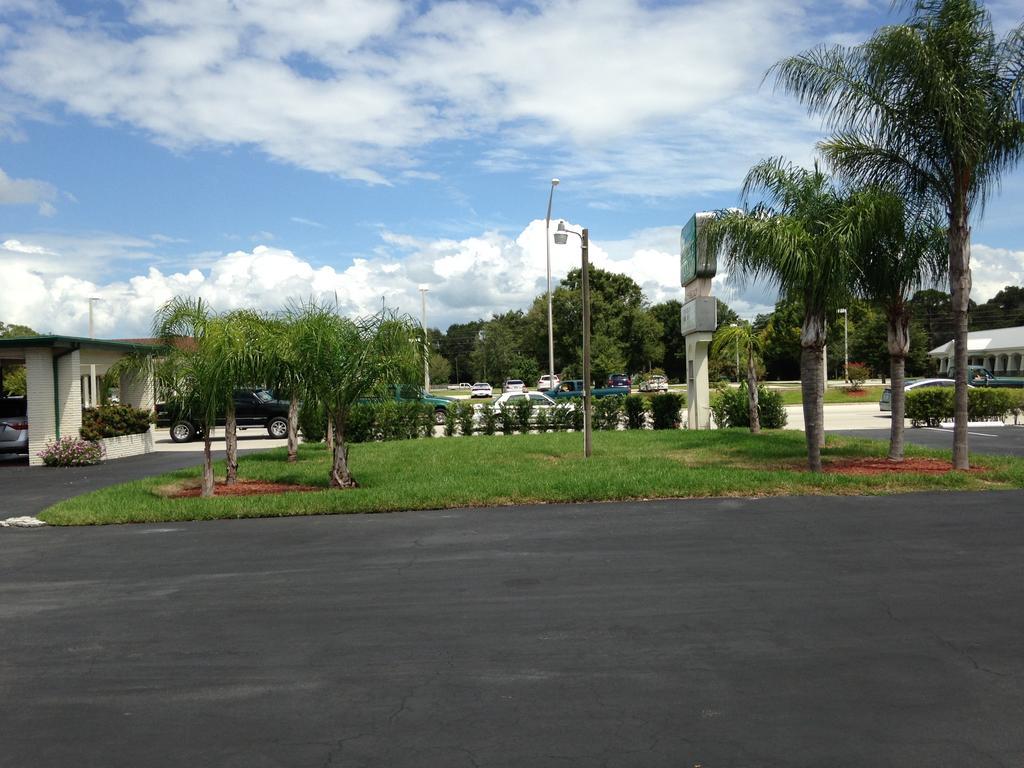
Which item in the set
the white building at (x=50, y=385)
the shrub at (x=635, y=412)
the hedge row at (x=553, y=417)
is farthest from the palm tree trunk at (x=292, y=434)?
the shrub at (x=635, y=412)

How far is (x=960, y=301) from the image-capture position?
573 inches

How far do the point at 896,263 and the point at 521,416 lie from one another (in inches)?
462

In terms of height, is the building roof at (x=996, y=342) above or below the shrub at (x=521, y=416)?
above

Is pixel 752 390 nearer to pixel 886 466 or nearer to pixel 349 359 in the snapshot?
pixel 886 466

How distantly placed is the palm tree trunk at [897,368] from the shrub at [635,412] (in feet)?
30.7

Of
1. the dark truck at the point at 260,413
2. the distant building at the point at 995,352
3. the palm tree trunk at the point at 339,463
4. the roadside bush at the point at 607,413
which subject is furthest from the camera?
the distant building at the point at 995,352

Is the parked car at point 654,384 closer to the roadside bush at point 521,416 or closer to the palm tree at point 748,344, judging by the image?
the roadside bush at point 521,416

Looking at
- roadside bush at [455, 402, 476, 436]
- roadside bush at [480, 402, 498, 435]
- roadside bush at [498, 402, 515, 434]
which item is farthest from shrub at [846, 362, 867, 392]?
roadside bush at [455, 402, 476, 436]

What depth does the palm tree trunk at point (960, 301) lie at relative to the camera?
14.6 m

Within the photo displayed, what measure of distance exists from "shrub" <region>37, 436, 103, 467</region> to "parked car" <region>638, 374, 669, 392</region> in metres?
36.6

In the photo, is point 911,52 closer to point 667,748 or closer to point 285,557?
point 285,557

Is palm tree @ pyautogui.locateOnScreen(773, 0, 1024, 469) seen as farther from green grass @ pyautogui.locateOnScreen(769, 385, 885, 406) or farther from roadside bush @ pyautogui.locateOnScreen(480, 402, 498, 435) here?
green grass @ pyautogui.locateOnScreen(769, 385, 885, 406)

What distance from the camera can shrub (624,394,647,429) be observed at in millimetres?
25094

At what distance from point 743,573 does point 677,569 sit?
0.61 metres
